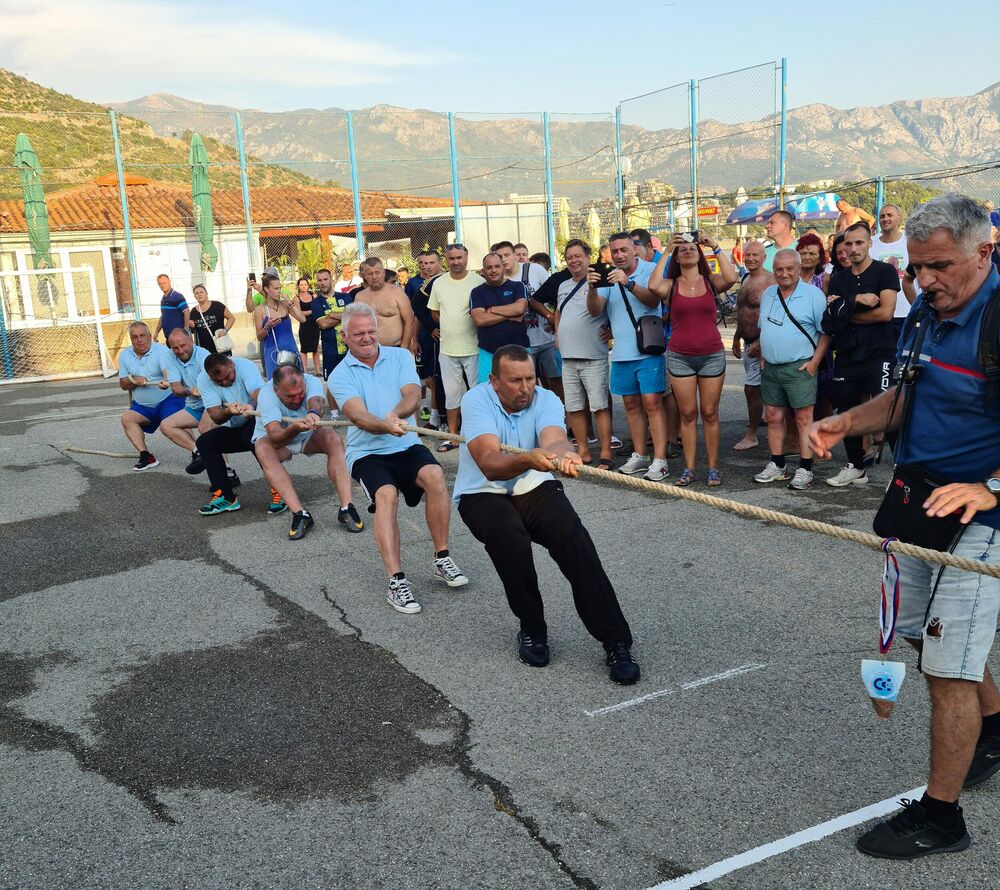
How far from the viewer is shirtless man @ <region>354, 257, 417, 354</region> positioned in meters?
9.88

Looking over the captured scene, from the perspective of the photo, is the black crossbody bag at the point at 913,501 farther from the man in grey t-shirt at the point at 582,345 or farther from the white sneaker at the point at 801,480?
the man in grey t-shirt at the point at 582,345

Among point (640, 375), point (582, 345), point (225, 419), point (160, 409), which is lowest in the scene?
point (160, 409)

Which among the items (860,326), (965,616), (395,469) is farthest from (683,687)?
(860,326)

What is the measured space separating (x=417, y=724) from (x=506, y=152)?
22833 millimetres

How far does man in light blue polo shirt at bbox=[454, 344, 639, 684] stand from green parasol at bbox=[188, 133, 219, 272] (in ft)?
61.1

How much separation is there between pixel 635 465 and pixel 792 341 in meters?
1.70

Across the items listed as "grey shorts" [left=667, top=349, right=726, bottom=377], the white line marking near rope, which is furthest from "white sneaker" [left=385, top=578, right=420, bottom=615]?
"grey shorts" [left=667, top=349, right=726, bottom=377]

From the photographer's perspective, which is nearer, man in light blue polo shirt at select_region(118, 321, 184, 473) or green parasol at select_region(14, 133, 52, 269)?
man in light blue polo shirt at select_region(118, 321, 184, 473)

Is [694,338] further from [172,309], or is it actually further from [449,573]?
[172,309]

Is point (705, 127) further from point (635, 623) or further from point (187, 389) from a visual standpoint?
point (635, 623)

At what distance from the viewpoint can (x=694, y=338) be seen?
7.72 metres

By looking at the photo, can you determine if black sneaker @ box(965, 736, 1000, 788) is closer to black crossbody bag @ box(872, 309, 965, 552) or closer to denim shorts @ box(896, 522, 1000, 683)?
denim shorts @ box(896, 522, 1000, 683)

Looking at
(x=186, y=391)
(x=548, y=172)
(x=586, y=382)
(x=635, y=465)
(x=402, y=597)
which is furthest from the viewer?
(x=548, y=172)

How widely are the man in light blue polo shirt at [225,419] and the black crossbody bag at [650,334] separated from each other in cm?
321
